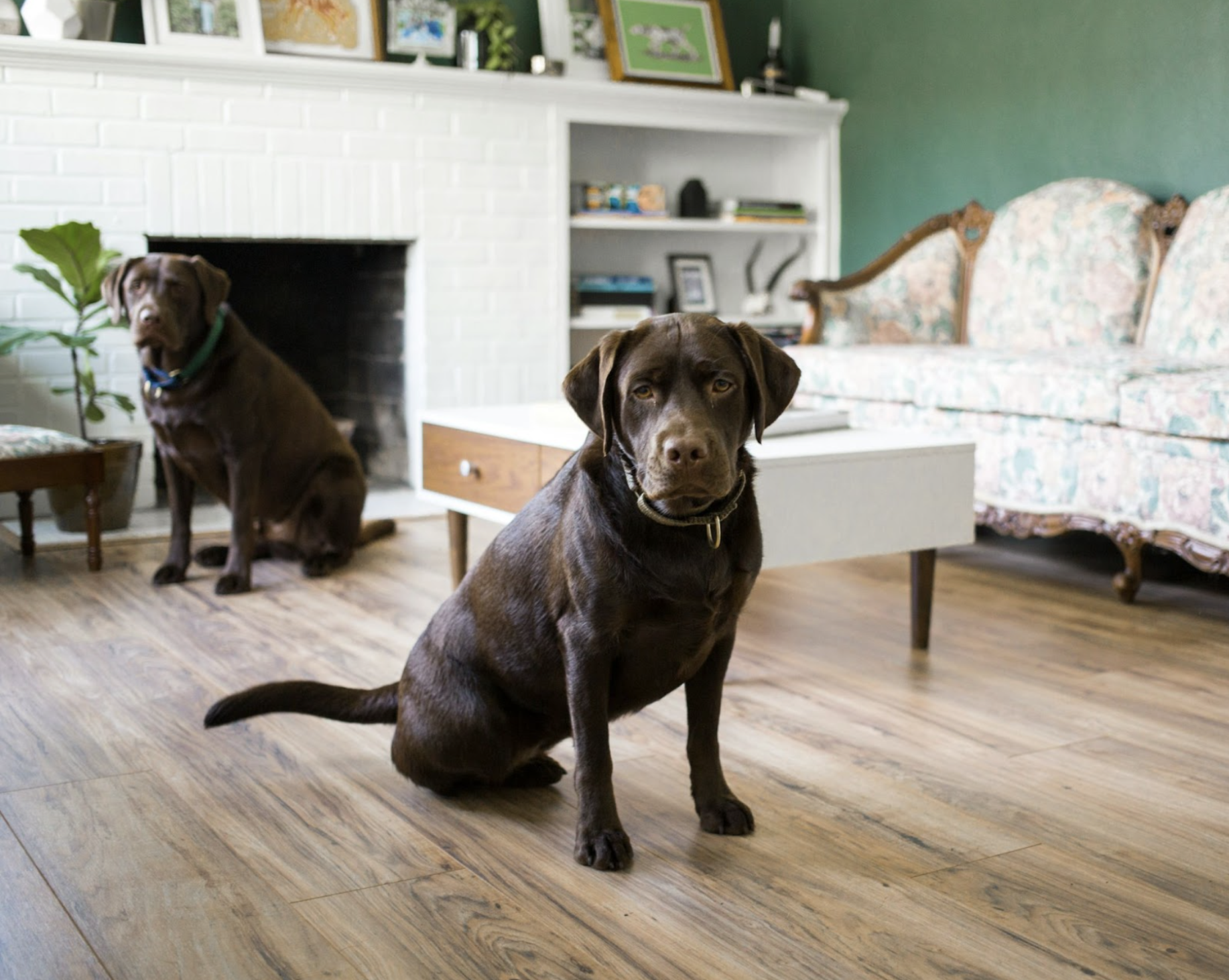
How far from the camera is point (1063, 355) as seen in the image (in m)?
3.80

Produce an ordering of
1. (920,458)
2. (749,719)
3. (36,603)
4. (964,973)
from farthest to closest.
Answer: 1. (36,603)
2. (920,458)
3. (749,719)
4. (964,973)

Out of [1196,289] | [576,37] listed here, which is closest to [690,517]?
[1196,289]

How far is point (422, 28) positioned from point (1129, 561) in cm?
322

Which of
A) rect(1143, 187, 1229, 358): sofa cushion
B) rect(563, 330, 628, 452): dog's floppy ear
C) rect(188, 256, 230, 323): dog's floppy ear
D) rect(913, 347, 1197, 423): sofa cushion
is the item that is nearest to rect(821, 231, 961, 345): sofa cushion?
rect(913, 347, 1197, 423): sofa cushion

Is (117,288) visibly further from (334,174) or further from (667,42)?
(667,42)

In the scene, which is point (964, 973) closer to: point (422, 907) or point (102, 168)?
point (422, 907)

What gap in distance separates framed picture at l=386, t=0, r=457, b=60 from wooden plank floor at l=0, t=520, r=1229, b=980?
264 cm

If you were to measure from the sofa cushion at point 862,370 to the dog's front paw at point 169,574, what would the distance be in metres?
1.85

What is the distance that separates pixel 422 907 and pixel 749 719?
928mm

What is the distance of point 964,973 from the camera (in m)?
1.46

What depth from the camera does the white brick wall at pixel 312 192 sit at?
4289 millimetres

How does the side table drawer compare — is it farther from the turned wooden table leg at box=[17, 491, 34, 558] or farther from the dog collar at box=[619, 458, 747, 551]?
the turned wooden table leg at box=[17, 491, 34, 558]

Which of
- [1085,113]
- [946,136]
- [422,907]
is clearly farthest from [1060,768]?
[946,136]

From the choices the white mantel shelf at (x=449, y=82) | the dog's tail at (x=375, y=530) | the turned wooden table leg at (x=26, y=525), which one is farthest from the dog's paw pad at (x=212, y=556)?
the white mantel shelf at (x=449, y=82)
